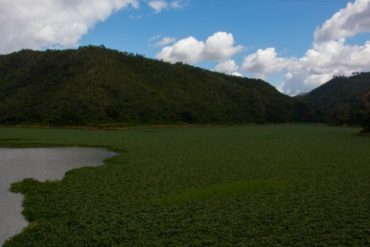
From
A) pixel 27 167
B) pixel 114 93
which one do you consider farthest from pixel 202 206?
pixel 114 93

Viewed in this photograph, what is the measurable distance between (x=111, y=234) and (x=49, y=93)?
268 ft

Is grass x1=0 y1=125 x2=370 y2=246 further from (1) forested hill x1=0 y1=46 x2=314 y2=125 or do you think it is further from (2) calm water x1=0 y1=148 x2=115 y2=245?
(1) forested hill x1=0 y1=46 x2=314 y2=125

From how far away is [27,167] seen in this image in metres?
23.2

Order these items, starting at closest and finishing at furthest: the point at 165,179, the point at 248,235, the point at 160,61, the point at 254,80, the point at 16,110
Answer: the point at 248,235, the point at 165,179, the point at 16,110, the point at 160,61, the point at 254,80

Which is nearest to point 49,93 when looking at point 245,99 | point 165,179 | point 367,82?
point 245,99

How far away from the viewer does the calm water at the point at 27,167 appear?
12.3 metres

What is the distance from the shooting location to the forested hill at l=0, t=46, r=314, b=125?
261 feet

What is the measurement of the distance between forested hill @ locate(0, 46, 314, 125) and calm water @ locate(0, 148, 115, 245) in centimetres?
4495

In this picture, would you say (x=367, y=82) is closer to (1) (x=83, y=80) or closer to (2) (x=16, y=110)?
(1) (x=83, y=80)

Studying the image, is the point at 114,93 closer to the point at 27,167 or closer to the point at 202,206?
the point at 27,167

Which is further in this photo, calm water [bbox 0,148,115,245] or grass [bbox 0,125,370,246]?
calm water [bbox 0,148,115,245]

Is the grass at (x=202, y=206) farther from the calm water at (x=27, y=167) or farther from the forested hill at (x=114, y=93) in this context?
the forested hill at (x=114, y=93)

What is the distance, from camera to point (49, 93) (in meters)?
86.4

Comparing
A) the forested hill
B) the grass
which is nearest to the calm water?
the grass
